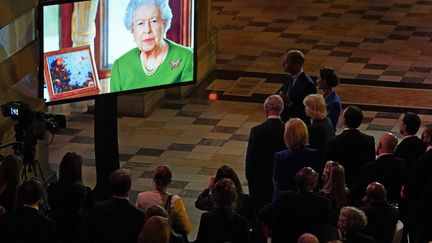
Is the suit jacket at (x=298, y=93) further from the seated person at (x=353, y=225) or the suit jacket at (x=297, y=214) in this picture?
the seated person at (x=353, y=225)

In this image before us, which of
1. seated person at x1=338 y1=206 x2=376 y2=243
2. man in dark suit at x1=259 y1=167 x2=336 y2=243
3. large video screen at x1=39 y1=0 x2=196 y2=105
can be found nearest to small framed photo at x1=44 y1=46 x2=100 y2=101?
large video screen at x1=39 y1=0 x2=196 y2=105

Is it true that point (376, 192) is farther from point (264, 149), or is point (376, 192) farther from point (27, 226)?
point (27, 226)

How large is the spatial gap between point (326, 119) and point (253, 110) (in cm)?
426

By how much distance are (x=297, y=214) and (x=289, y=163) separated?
105 centimetres

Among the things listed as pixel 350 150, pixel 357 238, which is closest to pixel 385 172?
pixel 350 150

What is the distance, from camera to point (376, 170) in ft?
27.4

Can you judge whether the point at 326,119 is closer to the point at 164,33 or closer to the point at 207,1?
the point at 164,33

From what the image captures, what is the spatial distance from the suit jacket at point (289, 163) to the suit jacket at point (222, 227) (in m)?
1.34

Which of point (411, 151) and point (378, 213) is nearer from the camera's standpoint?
point (378, 213)

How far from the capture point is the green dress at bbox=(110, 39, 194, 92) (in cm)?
961

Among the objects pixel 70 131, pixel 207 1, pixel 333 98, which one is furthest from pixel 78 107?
pixel 333 98

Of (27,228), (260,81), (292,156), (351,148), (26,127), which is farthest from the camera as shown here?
(260,81)

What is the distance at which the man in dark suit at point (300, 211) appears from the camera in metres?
7.57

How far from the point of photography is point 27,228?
7.09 m
